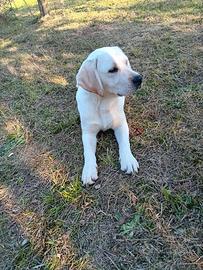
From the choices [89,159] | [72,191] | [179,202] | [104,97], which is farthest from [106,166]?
[179,202]

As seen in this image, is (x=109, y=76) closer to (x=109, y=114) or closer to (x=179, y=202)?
(x=109, y=114)

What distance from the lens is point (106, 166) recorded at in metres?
3.25

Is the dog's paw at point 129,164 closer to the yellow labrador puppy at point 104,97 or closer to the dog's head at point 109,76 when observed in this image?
the yellow labrador puppy at point 104,97

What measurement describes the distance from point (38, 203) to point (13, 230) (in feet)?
0.98

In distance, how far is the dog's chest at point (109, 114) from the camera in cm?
331

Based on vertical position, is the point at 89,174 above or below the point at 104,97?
below

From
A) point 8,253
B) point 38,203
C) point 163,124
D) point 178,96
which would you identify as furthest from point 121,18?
point 8,253

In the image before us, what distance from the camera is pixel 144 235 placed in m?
2.59

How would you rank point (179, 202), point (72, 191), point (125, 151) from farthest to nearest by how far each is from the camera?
1. point (125, 151)
2. point (72, 191)
3. point (179, 202)

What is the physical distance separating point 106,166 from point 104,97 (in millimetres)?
601

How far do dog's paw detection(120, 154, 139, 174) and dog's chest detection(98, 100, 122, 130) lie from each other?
1.26ft

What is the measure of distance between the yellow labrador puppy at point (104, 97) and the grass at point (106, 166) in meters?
0.13

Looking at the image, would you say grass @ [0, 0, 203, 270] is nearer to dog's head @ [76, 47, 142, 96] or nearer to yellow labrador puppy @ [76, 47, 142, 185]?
yellow labrador puppy @ [76, 47, 142, 185]

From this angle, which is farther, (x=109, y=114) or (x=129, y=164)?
(x=109, y=114)
